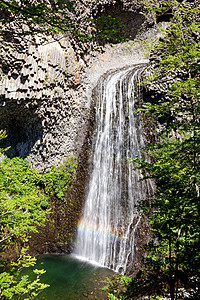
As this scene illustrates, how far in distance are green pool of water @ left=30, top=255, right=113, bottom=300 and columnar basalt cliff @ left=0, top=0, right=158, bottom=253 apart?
1082 millimetres

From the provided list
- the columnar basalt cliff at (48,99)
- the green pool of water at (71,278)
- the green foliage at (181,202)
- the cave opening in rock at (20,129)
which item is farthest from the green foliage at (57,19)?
the cave opening in rock at (20,129)

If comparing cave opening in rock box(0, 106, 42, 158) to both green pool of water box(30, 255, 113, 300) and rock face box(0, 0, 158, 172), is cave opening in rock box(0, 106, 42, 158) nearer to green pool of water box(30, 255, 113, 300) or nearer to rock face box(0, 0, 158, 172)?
rock face box(0, 0, 158, 172)

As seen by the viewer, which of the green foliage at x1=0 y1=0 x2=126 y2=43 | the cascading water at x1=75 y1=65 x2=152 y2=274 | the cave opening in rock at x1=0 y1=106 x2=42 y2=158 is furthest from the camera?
the cave opening in rock at x1=0 y1=106 x2=42 y2=158

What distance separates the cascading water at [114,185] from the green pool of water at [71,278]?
0.59 meters

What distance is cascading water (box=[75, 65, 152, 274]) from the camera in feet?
24.6

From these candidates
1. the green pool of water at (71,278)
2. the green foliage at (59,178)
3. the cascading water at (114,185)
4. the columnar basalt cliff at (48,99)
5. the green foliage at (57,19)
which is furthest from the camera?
the green foliage at (59,178)

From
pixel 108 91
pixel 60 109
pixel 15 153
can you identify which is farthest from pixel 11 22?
pixel 15 153

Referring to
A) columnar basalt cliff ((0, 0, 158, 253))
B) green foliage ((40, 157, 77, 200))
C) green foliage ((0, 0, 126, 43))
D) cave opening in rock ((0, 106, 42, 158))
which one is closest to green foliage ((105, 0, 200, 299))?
green foliage ((0, 0, 126, 43))

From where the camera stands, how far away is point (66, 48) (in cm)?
1088

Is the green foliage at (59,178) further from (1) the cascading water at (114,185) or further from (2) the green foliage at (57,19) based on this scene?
(2) the green foliage at (57,19)

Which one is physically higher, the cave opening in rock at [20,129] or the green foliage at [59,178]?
the cave opening in rock at [20,129]

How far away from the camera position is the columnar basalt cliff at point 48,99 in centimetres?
909

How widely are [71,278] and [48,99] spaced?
774cm

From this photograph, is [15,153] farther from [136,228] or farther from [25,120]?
[136,228]
